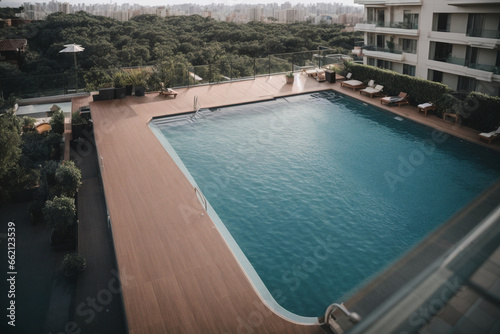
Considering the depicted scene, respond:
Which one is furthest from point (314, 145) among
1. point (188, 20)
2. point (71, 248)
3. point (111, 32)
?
point (188, 20)

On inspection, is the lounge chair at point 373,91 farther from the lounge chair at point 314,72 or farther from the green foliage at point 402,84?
the lounge chair at point 314,72

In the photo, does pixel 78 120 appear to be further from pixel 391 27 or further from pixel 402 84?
pixel 391 27

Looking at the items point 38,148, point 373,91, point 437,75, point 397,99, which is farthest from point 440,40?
point 38,148

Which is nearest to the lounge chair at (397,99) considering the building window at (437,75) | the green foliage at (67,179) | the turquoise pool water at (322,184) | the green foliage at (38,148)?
the turquoise pool water at (322,184)

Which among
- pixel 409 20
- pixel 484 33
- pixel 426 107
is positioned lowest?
pixel 426 107

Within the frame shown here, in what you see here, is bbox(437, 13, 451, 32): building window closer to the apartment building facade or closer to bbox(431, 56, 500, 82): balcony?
the apartment building facade

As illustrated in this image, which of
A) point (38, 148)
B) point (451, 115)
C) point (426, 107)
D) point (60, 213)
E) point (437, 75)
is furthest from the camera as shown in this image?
point (437, 75)
